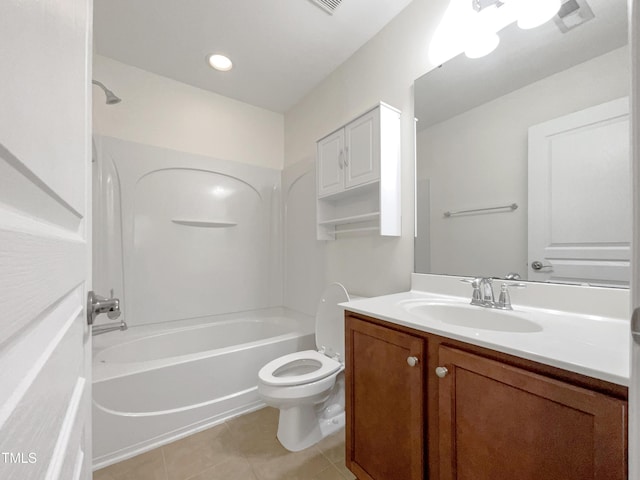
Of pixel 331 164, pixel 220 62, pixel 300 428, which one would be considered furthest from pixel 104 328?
pixel 220 62

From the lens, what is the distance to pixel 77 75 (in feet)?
1.55

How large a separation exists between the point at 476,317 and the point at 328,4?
193cm

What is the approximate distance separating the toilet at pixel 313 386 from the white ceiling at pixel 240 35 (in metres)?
1.75

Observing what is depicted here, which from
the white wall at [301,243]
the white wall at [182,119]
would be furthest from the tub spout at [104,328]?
the white wall at [182,119]

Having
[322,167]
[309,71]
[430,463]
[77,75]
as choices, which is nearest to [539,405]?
[430,463]

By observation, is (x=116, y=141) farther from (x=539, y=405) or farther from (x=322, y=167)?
(x=539, y=405)

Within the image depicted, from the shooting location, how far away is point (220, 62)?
210 cm

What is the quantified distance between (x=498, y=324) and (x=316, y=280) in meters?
1.50

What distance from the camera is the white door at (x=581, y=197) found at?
0.94 m

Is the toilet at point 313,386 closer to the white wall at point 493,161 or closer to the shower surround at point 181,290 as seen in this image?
the shower surround at point 181,290

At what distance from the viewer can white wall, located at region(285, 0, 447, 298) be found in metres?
1.59

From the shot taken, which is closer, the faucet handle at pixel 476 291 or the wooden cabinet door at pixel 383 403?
the wooden cabinet door at pixel 383 403

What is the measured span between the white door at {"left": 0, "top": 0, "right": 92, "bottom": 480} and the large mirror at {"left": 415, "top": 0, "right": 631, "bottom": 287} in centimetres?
123

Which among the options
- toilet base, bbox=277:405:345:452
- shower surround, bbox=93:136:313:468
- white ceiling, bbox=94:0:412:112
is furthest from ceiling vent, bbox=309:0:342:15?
toilet base, bbox=277:405:345:452
